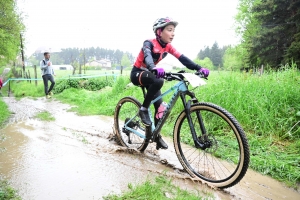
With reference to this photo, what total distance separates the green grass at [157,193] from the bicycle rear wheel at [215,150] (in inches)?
17.3

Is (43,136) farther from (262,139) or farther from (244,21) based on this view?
(244,21)

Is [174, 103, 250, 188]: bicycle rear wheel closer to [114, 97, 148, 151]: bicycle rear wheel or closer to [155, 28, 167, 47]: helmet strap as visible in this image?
[114, 97, 148, 151]: bicycle rear wheel

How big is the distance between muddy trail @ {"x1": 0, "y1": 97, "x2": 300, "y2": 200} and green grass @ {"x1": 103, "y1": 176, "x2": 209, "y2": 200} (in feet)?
0.54

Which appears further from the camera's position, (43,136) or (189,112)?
(43,136)

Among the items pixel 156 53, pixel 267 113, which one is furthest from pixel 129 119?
pixel 267 113

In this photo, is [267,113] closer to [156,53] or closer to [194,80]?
[194,80]

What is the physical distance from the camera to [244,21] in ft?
103

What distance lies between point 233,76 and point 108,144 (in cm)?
404

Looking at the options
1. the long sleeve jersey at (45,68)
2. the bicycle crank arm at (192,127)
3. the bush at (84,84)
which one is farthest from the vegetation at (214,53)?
the bicycle crank arm at (192,127)

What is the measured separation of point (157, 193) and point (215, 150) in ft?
3.17

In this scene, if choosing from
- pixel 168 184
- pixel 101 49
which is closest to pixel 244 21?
pixel 168 184

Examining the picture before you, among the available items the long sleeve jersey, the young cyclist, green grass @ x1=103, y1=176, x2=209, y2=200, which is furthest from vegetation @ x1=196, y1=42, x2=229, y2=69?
green grass @ x1=103, y1=176, x2=209, y2=200

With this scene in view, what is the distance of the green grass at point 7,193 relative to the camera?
2.01 m

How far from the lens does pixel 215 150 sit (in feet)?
8.77
